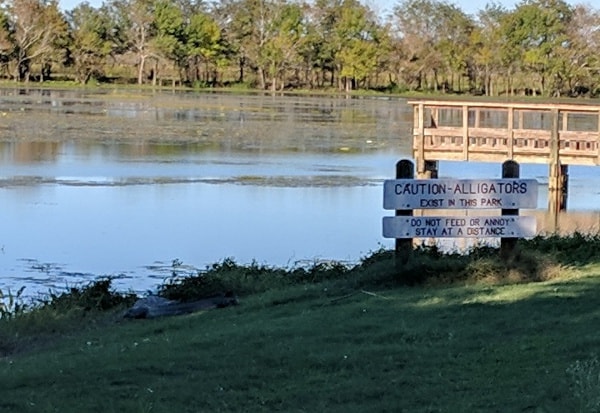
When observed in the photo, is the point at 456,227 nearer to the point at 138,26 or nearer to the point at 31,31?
the point at 31,31

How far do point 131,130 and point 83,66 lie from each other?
163ft

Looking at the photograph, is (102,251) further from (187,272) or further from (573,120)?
(573,120)

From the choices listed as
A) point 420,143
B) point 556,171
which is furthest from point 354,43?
point 556,171

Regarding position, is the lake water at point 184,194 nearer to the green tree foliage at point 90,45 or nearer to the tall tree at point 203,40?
the green tree foliage at point 90,45

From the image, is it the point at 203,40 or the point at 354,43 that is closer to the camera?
the point at 354,43

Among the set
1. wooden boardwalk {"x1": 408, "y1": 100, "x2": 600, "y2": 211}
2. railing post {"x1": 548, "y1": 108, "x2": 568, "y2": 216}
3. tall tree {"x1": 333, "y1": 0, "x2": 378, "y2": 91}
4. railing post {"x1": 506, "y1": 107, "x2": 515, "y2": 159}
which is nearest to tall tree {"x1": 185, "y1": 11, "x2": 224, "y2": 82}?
tall tree {"x1": 333, "y1": 0, "x2": 378, "y2": 91}

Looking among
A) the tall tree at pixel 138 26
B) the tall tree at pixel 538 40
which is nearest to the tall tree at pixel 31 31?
the tall tree at pixel 138 26

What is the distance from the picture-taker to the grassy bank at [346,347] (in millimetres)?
5807

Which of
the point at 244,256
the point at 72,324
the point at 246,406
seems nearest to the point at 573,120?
the point at 244,256

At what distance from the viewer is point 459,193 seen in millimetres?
10344

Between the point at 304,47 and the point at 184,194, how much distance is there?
67905 mm

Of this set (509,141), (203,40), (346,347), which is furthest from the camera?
(203,40)

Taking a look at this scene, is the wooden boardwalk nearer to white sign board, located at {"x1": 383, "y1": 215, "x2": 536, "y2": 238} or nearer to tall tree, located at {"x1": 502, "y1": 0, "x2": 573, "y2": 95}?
white sign board, located at {"x1": 383, "y1": 215, "x2": 536, "y2": 238}

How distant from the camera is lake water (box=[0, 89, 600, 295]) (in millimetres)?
15008
